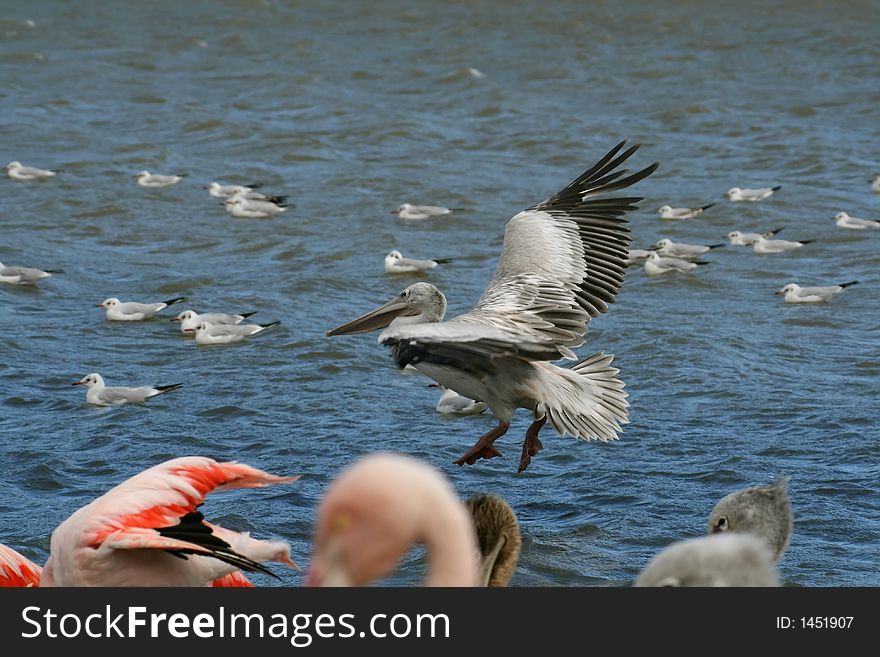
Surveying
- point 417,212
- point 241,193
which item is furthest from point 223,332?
point 241,193

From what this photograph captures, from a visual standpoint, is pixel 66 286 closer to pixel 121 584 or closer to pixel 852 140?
pixel 121 584

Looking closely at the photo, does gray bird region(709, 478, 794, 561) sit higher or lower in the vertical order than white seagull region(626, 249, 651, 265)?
higher

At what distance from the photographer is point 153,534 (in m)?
4.03

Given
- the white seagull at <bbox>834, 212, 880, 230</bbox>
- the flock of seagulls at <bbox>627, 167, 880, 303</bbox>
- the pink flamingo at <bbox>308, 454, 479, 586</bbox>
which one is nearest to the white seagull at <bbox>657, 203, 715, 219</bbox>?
the flock of seagulls at <bbox>627, 167, 880, 303</bbox>

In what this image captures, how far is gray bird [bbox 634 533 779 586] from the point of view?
8.43 feet

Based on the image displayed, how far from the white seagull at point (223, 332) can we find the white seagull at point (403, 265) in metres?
2.11

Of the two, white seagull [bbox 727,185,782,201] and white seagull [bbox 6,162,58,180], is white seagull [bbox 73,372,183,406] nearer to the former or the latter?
white seagull [bbox 6,162,58,180]

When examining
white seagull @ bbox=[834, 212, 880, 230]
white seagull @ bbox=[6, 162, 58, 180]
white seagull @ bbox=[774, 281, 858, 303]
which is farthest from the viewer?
white seagull @ bbox=[6, 162, 58, 180]

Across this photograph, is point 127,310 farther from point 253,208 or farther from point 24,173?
point 24,173

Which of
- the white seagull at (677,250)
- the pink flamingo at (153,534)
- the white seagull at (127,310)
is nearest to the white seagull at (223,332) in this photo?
the white seagull at (127,310)

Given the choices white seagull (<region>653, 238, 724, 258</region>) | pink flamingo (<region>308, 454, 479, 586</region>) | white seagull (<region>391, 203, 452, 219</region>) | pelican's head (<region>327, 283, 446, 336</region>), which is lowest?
white seagull (<region>391, 203, 452, 219</region>)

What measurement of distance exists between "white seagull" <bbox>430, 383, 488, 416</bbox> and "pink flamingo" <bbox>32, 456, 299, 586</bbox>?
15.1 feet

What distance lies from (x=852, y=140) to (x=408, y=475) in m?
17.3

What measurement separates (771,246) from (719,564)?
38.5 feet
